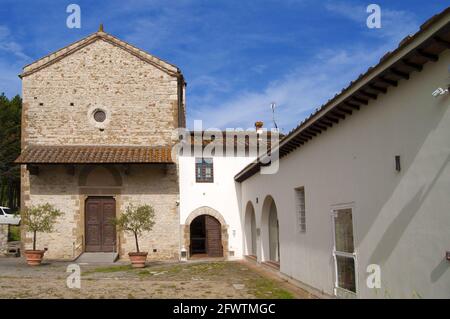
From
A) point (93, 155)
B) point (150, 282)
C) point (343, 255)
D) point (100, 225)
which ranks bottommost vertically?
point (150, 282)

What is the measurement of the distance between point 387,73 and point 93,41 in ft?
54.2

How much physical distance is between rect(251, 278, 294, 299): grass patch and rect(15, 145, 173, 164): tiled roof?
7735 millimetres

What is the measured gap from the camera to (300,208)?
11203 millimetres

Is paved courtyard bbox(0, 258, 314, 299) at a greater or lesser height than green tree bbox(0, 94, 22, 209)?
lesser

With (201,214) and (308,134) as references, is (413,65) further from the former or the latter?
(201,214)

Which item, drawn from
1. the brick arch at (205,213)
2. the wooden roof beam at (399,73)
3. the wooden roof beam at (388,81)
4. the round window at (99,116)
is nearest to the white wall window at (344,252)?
the wooden roof beam at (388,81)

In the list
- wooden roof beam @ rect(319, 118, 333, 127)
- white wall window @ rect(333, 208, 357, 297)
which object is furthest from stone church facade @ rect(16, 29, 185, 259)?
white wall window @ rect(333, 208, 357, 297)

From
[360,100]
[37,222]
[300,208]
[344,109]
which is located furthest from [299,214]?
[37,222]

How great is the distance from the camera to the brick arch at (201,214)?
19422mm

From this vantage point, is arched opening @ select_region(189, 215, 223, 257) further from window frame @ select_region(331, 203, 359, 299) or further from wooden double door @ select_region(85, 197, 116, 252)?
window frame @ select_region(331, 203, 359, 299)

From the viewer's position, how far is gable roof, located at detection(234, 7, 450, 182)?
4836 millimetres

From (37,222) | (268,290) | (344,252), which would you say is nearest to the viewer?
(344,252)

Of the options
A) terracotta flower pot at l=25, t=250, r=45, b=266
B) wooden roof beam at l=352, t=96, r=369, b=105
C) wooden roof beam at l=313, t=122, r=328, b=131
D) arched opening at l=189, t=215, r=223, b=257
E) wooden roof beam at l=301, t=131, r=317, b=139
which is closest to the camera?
wooden roof beam at l=352, t=96, r=369, b=105

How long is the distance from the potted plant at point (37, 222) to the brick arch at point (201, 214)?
5180 mm
